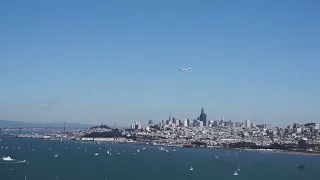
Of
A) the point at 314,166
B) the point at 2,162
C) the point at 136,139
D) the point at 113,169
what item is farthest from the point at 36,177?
the point at 136,139

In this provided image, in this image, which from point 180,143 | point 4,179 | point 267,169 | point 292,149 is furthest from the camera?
point 180,143

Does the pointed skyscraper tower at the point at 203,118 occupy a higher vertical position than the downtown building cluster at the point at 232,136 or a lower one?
higher

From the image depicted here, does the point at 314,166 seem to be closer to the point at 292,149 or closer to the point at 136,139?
the point at 292,149

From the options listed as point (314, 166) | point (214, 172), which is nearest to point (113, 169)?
point (214, 172)

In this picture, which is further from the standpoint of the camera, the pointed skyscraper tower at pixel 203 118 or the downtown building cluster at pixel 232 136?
the pointed skyscraper tower at pixel 203 118

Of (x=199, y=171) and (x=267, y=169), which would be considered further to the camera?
(x=267, y=169)

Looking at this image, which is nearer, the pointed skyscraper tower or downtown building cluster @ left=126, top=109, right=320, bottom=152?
downtown building cluster @ left=126, top=109, right=320, bottom=152

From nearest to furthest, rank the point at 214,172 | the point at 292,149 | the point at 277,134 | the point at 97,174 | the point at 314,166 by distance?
1. the point at 97,174
2. the point at 214,172
3. the point at 314,166
4. the point at 292,149
5. the point at 277,134

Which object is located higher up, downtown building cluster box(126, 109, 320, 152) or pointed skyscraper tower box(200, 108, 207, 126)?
pointed skyscraper tower box(200, 108, 207, 126)

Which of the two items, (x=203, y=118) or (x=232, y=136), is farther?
(x=203, y=118)
